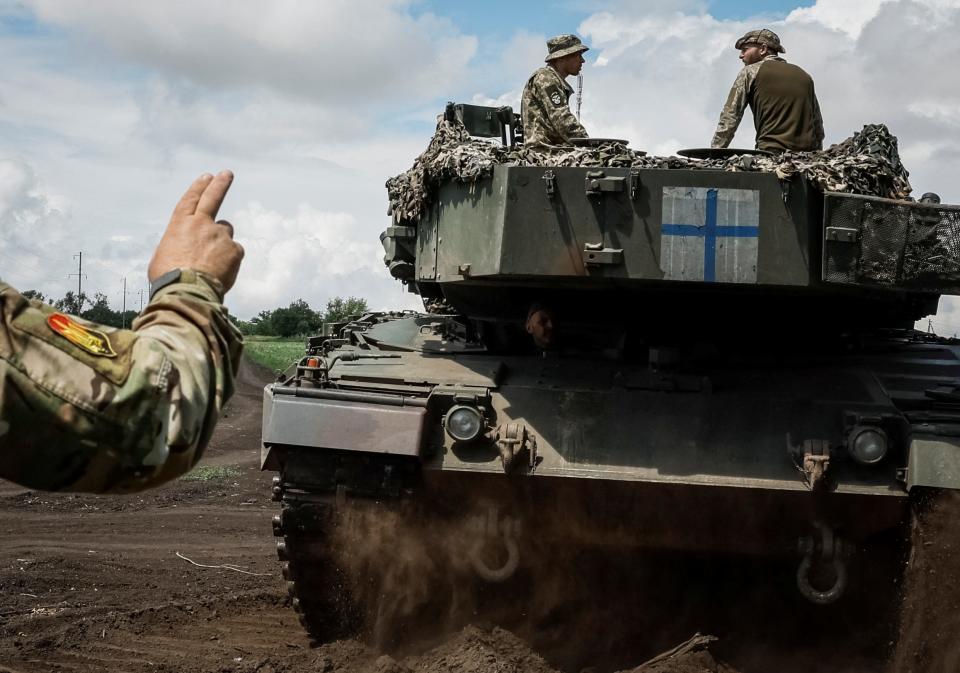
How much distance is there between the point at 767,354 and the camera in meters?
7.16

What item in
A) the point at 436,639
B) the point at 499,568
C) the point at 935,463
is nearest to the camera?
the point at 935,463

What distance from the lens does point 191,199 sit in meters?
2.14

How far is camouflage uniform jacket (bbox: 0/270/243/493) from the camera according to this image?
1632mm

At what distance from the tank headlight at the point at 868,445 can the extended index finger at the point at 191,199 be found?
182 inches

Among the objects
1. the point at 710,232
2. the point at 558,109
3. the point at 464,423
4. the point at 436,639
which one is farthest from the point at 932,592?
the point at 558,109

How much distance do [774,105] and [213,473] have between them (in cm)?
885

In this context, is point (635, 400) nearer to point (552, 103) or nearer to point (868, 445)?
point (868, 445)

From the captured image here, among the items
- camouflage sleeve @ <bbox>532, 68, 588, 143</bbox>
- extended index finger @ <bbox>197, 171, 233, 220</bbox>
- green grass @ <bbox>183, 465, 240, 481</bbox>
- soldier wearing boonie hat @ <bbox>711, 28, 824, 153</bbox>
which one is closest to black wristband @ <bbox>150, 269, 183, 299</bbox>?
extended index finger @ <bbox>197, 171, 233, 220</bbox>

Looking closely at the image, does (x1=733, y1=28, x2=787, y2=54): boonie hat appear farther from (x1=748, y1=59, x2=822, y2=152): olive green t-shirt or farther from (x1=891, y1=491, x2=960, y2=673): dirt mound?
(x1=891, y1=491, x2=960, y2=673): dirt mound

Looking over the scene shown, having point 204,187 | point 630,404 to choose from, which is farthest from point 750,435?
point 204,187

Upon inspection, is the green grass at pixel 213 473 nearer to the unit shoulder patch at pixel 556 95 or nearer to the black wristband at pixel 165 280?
the unit shoulder patch at pixel 556 95

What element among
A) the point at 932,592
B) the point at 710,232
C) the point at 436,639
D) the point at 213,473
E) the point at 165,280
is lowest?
the point at 436,639

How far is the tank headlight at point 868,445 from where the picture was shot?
605 centimetres

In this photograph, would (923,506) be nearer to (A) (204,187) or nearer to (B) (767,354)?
(B) (767,354)
